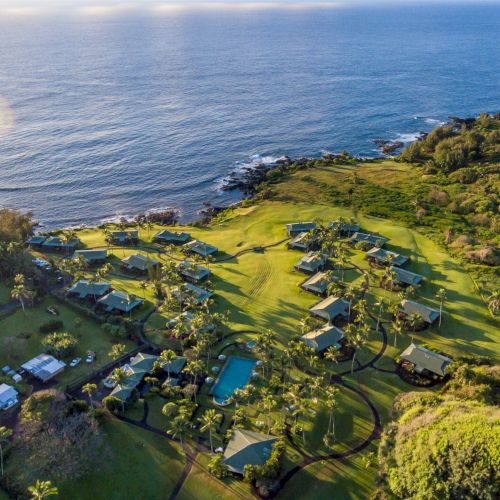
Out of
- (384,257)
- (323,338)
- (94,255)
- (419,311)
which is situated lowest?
(323,338)

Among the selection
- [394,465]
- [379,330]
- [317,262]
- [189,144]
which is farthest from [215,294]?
[189,144]

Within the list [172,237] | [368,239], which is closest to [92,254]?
[172,237]

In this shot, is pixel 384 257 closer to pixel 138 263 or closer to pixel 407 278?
pixel 407 278

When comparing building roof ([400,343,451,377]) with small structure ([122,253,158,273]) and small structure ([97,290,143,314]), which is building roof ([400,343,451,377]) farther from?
small structure ([122,253,158,273])

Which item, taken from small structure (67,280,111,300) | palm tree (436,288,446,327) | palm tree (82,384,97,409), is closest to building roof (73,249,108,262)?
small structure (67,280,111,300)

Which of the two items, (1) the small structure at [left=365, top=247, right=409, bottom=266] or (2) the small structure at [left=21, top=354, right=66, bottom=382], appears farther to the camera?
(1) the small structure at [left=365, top=247, right=409, bottom=266]

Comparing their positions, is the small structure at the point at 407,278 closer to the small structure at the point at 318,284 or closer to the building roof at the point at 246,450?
the small structure at the point at 318,284
